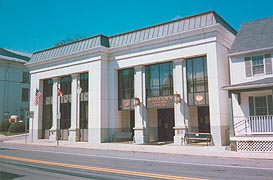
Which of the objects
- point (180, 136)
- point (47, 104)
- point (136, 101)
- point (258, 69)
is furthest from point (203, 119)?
point (47, 104)

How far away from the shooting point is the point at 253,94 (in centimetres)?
1956

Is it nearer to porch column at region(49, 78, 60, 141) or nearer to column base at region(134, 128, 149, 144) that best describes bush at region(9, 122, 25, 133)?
porch column at region(49, 78, 60, 141)

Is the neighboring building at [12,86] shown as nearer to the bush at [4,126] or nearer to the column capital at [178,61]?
the bush at [4,126]

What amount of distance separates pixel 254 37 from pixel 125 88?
463 inches

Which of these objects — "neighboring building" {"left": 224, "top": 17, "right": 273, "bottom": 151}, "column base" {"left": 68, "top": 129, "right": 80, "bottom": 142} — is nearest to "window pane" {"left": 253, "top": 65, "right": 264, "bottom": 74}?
"neighboring building" {"left": 224, "top": 17, "right": 273, "bottom": 151}

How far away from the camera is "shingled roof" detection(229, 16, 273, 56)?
19859 millimetres

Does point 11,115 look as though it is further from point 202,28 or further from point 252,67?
point 252,67

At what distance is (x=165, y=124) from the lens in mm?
26422

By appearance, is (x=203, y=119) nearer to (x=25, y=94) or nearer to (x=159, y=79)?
(x=159, y=79)

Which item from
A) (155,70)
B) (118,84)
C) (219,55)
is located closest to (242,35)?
(219,55)

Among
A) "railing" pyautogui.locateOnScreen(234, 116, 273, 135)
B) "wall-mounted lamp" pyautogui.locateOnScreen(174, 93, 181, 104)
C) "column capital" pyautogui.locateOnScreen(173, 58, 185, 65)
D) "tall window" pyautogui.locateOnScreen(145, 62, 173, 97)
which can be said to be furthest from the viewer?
"tall window" pyautogui.locateOnScreen(145, 62, 173, 97)

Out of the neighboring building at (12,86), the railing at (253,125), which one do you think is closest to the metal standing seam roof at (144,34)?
the railing at (253,125)

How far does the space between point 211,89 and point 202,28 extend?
464cm

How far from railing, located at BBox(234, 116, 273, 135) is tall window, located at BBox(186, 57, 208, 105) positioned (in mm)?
3214
